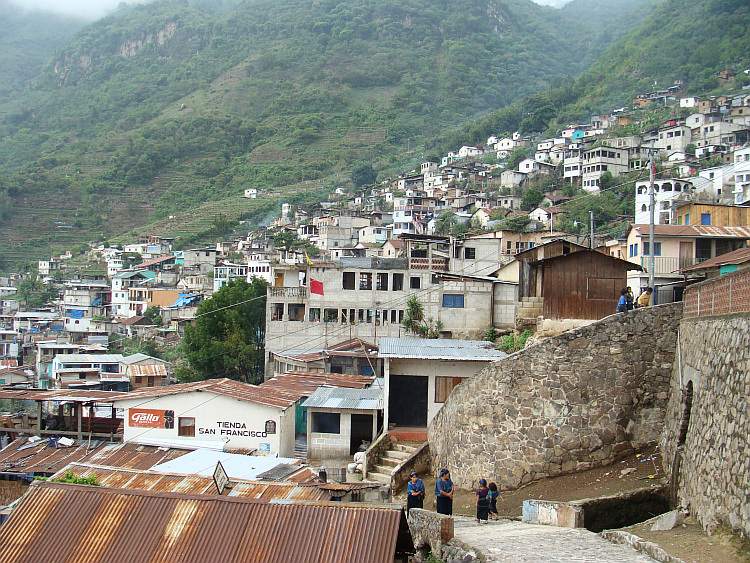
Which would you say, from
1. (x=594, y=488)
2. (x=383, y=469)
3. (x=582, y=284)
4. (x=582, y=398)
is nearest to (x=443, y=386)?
(x=383, y=469)

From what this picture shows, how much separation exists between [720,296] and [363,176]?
110m

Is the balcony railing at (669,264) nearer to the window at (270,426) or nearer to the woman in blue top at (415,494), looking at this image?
the window at (270,426)

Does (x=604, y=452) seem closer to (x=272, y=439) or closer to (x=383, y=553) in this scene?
(x=383, y=553)

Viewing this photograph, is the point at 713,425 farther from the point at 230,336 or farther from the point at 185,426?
the point at 230,336

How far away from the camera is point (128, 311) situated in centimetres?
6919

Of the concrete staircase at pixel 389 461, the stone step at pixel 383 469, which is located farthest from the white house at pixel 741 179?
the stone step at pixel 383 469

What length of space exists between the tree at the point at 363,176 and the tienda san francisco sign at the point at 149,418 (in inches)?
3867

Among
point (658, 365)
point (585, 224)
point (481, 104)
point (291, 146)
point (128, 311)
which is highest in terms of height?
point (481, 104)

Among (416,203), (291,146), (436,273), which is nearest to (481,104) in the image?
(291,146)

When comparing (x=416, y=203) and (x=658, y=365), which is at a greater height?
(x=416, y=203)

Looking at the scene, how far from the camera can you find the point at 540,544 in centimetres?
901

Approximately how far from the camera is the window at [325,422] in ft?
66.8

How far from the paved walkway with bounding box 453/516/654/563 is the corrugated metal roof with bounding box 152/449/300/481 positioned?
738cm

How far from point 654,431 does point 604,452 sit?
1.09 metres
